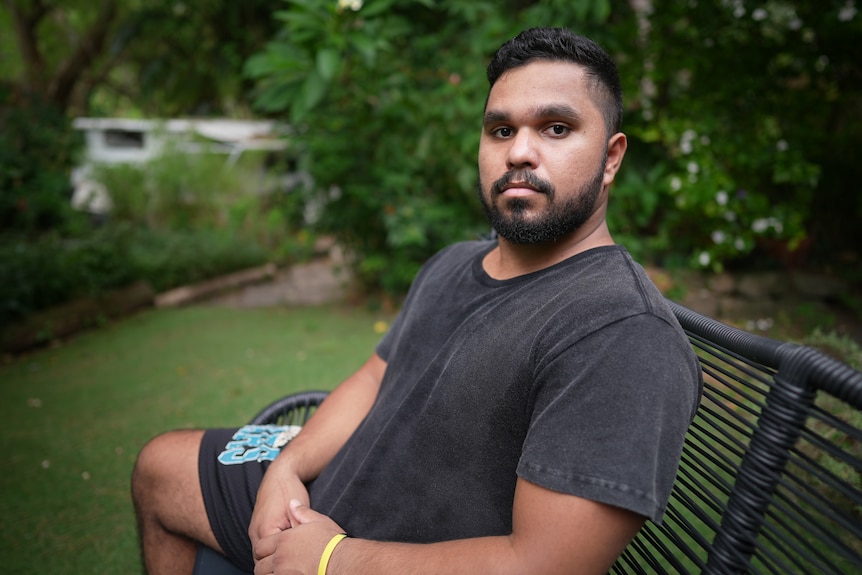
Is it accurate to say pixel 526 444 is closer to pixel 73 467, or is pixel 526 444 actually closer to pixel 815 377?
pixel 815 377

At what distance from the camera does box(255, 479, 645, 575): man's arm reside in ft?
3.28

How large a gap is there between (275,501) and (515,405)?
70 centimetres

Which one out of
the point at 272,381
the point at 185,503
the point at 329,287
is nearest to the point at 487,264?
the point at 185,503

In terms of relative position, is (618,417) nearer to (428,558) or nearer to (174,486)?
(428,558)

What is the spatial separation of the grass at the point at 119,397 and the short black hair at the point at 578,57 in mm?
2346

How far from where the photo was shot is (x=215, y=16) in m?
11.8

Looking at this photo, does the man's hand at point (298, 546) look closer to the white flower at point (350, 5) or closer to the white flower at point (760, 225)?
the white flower at point (350, 5)

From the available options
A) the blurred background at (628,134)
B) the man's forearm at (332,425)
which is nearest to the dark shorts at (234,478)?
the man's forearm at (332,425)

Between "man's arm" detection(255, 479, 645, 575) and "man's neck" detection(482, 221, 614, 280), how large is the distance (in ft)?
1.84

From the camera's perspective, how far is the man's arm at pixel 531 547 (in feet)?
3.28

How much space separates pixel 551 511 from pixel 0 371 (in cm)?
500

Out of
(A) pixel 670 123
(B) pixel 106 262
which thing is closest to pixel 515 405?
(A) pixel 670 123

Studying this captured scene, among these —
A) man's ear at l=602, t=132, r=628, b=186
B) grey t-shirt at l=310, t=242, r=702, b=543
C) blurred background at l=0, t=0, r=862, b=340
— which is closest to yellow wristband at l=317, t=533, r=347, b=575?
grey t-shirt at l=310, t=242, r=702, b=543

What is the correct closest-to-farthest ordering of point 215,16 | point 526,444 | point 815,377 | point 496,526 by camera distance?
point 815,377
point 526,444
point 496,526
point 215,16
